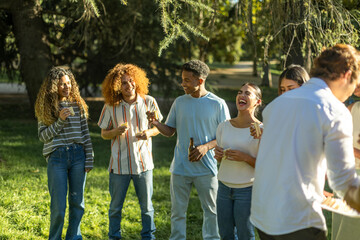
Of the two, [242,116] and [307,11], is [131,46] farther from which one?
[242,116]

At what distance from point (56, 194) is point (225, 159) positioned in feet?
5.78

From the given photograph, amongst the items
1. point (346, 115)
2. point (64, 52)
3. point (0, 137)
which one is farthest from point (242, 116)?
point (64, 52)

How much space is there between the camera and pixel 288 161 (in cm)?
256

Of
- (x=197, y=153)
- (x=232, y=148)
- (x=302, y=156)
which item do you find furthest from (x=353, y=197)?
(x=197, y=153)

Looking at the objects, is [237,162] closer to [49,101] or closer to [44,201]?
[49,101]

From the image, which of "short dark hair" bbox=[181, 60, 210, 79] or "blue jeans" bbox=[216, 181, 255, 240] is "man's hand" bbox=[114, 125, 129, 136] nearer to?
"short dark hair" bbox=[181, 60, 210, 79]

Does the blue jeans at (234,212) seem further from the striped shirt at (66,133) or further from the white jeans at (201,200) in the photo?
the striped shirt at (66,133)

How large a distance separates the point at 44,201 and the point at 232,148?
342cm

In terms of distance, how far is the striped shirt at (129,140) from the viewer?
5012 millimetres

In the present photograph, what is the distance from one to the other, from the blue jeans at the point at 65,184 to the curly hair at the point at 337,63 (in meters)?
2.86

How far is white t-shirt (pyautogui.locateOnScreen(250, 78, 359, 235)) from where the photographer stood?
2.49 metres

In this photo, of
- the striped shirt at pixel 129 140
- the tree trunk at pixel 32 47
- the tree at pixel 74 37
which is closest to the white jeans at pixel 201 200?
the striped shirt at pixel 129 140

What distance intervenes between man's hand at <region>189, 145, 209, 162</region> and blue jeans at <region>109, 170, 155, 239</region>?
669 mm

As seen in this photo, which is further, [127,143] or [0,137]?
[0,137]
